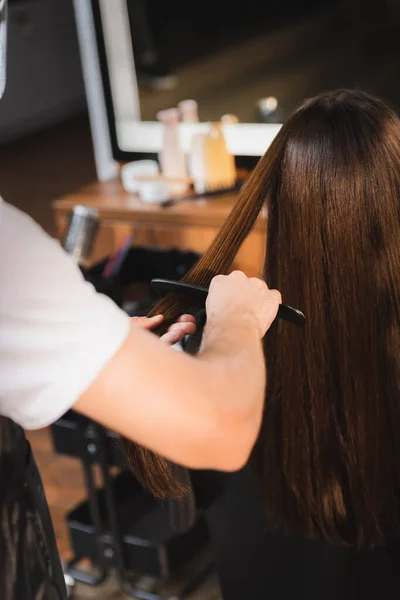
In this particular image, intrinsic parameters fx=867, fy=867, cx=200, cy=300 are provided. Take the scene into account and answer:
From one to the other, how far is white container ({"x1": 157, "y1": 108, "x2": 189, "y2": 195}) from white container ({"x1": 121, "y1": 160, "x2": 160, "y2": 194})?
0.14 ft

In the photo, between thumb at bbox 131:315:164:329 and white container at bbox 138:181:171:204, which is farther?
white container at bbox 138:181:171:204

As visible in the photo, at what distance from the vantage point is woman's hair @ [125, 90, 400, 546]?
1.10 m

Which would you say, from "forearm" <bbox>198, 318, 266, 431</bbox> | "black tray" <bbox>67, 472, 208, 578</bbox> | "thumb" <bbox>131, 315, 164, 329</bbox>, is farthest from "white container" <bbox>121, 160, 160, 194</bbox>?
"forearm" <bbox>198, 318, 266, 431</bbox>

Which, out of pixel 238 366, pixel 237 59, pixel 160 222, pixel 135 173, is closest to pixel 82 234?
pixel 160 222

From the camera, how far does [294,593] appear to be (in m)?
1.37

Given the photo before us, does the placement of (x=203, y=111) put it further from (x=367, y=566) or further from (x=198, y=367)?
(x=198, y=367)

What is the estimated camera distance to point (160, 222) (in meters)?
2.23

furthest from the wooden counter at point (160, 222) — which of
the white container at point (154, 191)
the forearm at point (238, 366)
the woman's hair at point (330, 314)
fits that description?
the forearm at point (238, 366)

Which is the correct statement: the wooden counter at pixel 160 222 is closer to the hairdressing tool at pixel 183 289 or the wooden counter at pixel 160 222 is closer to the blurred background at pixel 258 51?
the blurred background at pixel 258 51

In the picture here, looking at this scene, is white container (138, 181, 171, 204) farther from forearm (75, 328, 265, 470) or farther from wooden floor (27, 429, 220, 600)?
forearm (75, 328, 265, 470)

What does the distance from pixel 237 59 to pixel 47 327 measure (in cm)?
189

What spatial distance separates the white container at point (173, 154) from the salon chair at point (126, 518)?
1.05 ft

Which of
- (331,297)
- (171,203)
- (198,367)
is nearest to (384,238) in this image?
(331,297)

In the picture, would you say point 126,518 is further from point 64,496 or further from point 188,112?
point 188,112
